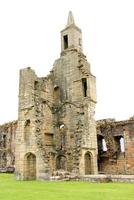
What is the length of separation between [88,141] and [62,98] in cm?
495

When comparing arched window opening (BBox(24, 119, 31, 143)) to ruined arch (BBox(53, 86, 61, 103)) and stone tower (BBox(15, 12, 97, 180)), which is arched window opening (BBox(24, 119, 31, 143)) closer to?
stone tower (BBox(15, 12, 97, 180))

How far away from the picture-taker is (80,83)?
27797 millimetres

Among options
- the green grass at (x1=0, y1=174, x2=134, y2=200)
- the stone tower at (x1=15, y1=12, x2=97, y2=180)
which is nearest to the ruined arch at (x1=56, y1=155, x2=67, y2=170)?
the stone tower at (x1=15, y1=12, x2=97, y2=180)

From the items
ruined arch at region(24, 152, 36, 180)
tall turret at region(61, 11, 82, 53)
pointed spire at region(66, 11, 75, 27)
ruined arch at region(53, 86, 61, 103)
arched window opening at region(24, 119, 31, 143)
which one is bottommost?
→ ruined arch at region(24, 152, 36, 180)

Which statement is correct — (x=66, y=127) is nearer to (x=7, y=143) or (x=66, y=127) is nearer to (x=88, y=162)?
(x=88, y=162)

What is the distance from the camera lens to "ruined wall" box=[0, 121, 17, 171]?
40844 mm

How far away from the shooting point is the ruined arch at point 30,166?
25.4m

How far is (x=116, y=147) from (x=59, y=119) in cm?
684

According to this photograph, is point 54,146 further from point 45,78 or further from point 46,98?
point 45,78

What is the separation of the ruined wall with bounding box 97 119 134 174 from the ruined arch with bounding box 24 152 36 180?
8211mm

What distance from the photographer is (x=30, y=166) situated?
84.2 ft

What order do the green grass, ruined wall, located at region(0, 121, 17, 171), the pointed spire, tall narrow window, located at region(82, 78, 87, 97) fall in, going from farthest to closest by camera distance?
ruined wall, located at region(0, 121, 17, 171) → the pointed spire → tall narrow window, located at region(82, 78, 87, 97) → the green grass

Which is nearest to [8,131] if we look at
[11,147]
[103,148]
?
[11,147]

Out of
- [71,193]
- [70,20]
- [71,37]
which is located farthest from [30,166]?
[70,20]
